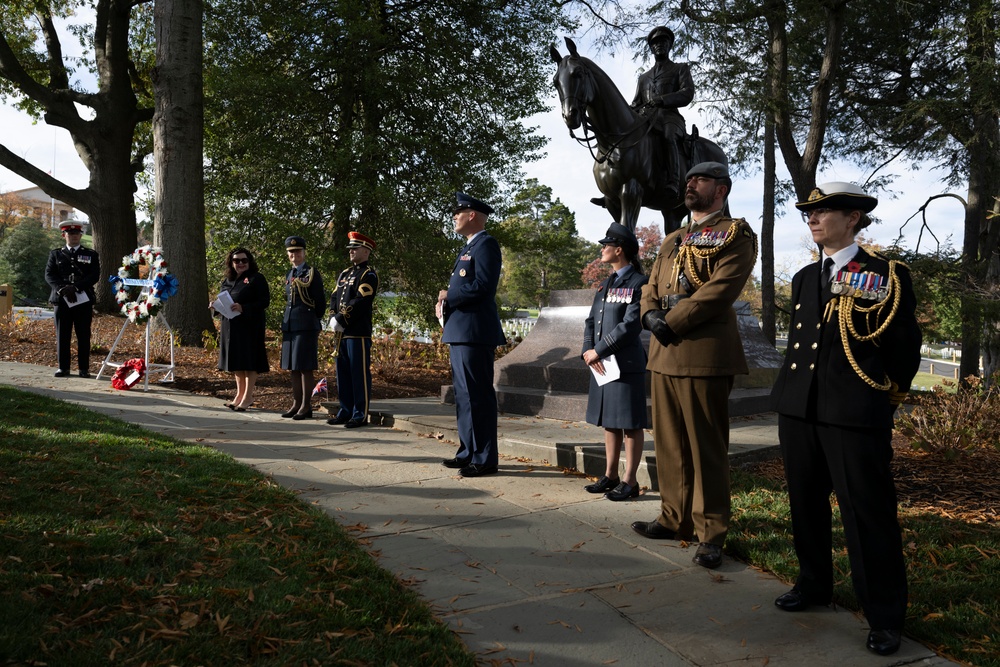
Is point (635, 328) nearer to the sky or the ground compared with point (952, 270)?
nearer to the ground

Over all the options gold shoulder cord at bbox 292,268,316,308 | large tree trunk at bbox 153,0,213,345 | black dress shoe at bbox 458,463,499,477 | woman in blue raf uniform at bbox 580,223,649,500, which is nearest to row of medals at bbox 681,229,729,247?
woman in blue raf uniform at bbox 580,223,649,500

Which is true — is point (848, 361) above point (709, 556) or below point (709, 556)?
above

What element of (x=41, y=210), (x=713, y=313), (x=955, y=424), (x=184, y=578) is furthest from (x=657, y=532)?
(x=41, y=210)

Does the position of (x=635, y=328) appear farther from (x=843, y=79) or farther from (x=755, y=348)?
(x=843, y=79)

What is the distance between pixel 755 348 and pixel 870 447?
6.43 metres

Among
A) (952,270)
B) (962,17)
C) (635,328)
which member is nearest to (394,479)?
(635,328)

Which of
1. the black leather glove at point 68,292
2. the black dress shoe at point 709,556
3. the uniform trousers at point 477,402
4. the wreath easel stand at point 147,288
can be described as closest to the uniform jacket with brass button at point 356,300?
the uniform trousers at point 477,402

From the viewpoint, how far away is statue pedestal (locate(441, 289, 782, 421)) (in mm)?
8328

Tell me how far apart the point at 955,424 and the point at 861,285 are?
5.12 m

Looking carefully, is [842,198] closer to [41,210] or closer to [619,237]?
[619,237]

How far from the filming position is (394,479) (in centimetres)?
598

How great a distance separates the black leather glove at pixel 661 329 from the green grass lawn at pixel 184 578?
1.96 meters

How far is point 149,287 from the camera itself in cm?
1062

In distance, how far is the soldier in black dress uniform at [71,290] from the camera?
1120 centimetres
